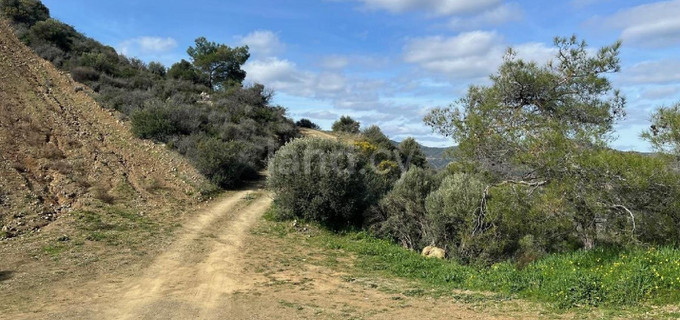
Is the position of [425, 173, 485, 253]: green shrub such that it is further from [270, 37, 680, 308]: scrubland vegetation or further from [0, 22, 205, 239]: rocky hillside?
[0, 22, 205, 239]: rocky hillside

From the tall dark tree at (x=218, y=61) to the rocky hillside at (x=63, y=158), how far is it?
62.4 feet

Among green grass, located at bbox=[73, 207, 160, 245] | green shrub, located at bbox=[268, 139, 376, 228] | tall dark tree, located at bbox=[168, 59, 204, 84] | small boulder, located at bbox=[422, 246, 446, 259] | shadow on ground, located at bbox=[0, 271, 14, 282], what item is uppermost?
tall dark tree, located at bbox=[168, 59, 204, 84]

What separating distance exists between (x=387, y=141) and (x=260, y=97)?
10726 millimetres

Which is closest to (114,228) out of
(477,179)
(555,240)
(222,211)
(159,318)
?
(222,211)

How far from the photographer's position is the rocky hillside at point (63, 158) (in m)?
13.0

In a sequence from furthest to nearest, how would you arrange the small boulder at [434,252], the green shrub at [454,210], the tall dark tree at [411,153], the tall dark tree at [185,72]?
1. the tall dark tree at [185,72]
2. the tall dark tree at [411,153]
3. the small boulder at [434,252]
4. the green shrub at [454,210]

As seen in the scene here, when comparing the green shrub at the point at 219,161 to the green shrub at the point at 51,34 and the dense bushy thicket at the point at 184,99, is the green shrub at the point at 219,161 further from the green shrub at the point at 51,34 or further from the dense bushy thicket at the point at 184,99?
the green shrub at the point at 51,34

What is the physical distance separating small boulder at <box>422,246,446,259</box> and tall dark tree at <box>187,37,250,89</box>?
3316 cm

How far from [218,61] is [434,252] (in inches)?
1456

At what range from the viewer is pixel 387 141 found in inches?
1453

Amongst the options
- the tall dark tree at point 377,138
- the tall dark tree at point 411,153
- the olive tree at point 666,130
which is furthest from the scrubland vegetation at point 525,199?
the tall dark tree at point 377,138

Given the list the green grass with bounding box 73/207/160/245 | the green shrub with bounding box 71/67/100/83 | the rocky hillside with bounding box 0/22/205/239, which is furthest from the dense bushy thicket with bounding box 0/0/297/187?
the green grass with bounding box 73/207/160/245

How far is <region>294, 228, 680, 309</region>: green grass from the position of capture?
632cm

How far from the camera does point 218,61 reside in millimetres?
44094
